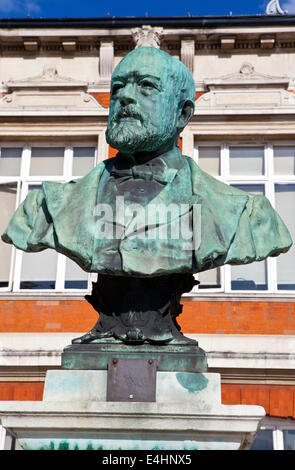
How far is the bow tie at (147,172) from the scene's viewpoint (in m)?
3.83

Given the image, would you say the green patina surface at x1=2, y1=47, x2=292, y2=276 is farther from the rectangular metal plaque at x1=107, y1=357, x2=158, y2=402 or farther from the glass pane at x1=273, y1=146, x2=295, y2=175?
the glass pane at x1=273, y1=146, x2=295, y2=175

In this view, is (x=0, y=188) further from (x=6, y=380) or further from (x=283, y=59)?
(x=283, y=59)

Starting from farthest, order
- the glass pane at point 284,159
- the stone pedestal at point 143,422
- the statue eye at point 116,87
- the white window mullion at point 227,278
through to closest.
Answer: the glass pane at point 284,159 < the white window mullion at point 227,278 < the statue eye at point 116,87 < the stone pedestal at point 143,422

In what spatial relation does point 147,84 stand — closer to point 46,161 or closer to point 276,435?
point 276,435

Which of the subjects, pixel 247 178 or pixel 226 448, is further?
pixel 247 178

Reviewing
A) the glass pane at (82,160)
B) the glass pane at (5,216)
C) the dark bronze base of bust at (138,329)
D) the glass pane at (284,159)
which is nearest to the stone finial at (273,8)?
the glass pane at (284,159)

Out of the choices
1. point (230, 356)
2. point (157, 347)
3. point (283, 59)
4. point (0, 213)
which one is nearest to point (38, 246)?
point (157, 347)

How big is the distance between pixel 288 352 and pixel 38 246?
5.42 meters

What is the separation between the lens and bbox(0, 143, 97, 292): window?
31.8 ft

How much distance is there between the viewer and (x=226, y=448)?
3203mm

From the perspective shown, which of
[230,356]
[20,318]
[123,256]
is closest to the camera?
[123,256]

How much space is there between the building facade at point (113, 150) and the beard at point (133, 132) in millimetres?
5193

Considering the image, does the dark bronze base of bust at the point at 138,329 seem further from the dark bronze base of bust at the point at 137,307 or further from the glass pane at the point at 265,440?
the glass pane at the point at 265,440

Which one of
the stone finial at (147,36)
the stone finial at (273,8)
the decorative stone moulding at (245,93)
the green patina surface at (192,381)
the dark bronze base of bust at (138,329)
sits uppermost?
the stone finial at (273,8)
